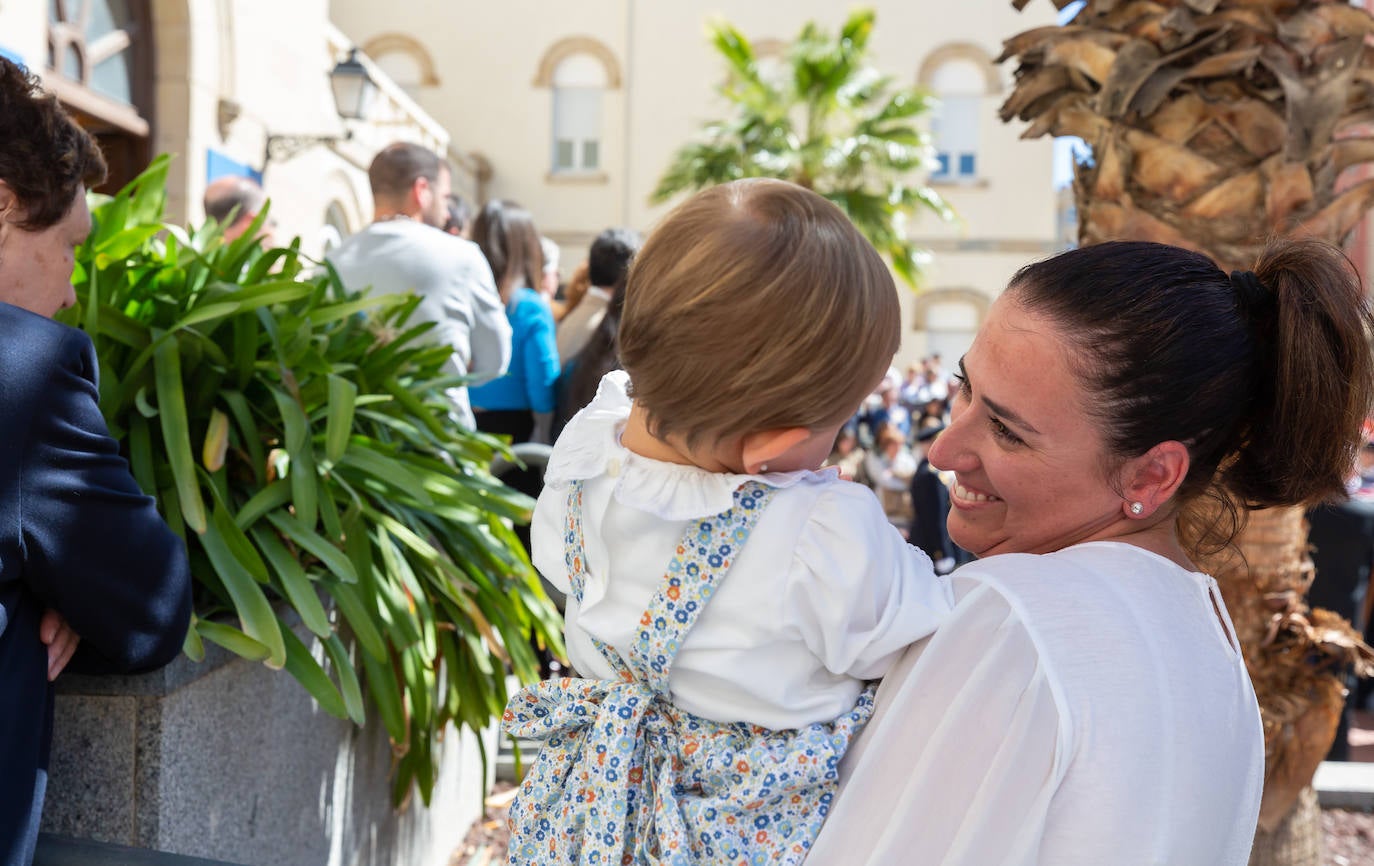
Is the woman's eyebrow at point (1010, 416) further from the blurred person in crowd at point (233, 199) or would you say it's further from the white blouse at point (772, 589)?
the blurred person in crowd at point (233, 199)

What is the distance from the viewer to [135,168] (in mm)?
9719

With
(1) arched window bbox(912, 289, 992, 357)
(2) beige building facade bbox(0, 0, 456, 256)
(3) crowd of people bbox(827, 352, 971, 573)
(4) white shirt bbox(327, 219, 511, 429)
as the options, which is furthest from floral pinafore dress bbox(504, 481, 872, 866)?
(1) arched window bbox(912, 289, 992, 357)

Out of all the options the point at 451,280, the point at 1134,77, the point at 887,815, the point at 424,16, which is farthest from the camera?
the point at 424,16

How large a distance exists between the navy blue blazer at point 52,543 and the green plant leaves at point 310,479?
0.28 metres

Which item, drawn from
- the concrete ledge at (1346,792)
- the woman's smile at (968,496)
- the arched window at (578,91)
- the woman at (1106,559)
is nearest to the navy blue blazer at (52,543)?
the woman at (1106,559)

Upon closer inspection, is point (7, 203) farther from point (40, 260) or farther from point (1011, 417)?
point (1011, 417)

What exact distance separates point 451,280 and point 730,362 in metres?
2.76

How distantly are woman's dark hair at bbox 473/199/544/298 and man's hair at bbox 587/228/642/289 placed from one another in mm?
270

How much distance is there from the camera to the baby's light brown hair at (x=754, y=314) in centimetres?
134

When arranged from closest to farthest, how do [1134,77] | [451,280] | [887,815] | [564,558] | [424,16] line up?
[887,815] < [564,558] < [1134,77] < [451,280] < [424,16]

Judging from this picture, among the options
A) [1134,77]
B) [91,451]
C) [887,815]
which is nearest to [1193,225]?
[1134,77]

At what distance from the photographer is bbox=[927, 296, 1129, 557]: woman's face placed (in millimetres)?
1523

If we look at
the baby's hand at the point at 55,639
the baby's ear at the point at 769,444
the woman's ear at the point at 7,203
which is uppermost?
the woman's ear at the point at 7,203

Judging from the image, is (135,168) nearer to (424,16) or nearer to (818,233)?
(818,233)
